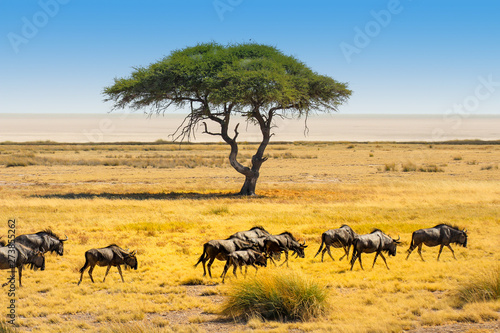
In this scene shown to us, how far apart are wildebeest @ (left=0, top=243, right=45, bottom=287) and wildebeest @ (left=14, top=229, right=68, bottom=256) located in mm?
334

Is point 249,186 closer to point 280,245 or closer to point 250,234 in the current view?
point 250,234

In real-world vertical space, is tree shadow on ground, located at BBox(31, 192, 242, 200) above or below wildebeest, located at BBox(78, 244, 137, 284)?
below

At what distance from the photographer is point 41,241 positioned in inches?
578

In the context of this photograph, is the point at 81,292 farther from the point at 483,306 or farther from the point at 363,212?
the point at 363,212

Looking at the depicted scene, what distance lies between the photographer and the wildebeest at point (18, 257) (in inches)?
496

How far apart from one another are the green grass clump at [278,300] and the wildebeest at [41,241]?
6.24 meters

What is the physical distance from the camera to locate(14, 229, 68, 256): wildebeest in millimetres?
14125

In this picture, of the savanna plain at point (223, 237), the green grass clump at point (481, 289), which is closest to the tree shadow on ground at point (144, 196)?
the savanna plain at point (223, 237)

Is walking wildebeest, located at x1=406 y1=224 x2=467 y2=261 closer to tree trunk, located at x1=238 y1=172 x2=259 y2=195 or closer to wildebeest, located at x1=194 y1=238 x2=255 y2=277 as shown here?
wildebeest, located at x1=194 y1=238 x2=255 y2=277

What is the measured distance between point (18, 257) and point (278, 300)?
256 inches

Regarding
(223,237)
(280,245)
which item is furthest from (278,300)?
(223,237)

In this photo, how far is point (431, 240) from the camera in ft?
50.6

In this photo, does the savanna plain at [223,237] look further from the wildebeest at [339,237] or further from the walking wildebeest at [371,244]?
the wildebeest at [339,237]

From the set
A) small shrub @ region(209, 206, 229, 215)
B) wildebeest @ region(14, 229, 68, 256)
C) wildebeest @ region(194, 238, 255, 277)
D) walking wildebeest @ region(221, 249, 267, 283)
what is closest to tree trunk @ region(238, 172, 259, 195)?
small shrub @ region(209, 206, 229, 215)
